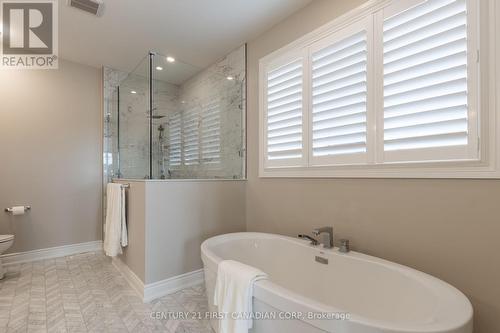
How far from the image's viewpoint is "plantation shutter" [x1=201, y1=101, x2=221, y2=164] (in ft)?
10.2

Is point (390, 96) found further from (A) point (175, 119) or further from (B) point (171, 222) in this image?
(A) point (175, 119)

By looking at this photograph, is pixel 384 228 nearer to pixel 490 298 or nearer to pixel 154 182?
pixel 490 298

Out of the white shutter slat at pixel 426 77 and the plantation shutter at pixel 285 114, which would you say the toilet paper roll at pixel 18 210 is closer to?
the plantation shutter at pixel 285 114

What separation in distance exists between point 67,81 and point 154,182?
2.28m

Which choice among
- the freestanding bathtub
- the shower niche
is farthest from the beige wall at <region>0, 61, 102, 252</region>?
the freestanding bathtub

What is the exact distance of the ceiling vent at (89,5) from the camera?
2125mm

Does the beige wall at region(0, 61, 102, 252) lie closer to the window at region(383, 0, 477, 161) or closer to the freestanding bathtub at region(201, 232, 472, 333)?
the freestanding bathtub at region(201, 232, 472, 333)

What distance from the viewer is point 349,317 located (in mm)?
935

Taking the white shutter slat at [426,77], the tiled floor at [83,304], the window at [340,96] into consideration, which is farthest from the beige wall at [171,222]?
the white shutter slat at [426,77]

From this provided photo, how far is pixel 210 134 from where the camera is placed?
10.4ft

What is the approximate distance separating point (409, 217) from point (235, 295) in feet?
3.85

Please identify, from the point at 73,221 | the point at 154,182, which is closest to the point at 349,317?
the point at 154,182

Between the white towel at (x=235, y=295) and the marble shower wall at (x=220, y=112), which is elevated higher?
the marble shower wall at (x=220, y=112)

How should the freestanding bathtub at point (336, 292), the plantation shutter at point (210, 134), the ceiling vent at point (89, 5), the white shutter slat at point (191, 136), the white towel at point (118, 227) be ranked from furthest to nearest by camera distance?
the white shutter slat at point (191, 136), the plantation shutter at point (210, 134), the white towel at point (118, 227), the ceiling vent at point (89, 5), the freestanding bathtub at point (336, 292)
